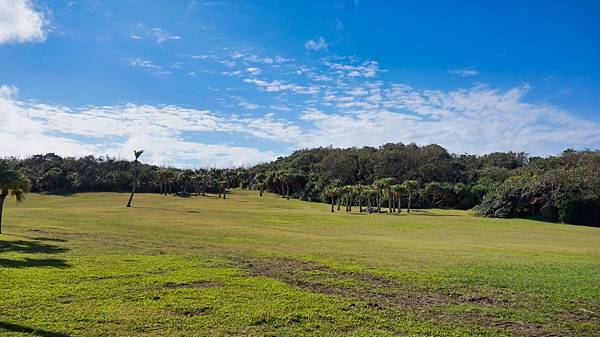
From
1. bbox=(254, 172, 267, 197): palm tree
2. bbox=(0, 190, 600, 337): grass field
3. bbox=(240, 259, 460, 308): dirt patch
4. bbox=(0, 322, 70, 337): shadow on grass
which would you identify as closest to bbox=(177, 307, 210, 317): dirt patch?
bbox=(0, 190, 600, 337): grass field

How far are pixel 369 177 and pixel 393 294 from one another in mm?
88957

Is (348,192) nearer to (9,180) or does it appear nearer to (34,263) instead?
(9,180)

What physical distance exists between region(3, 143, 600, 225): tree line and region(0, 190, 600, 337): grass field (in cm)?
4020

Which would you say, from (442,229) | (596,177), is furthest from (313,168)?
(442,229)

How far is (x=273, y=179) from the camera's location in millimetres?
105562

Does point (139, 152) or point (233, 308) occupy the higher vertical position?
point (139, 152)

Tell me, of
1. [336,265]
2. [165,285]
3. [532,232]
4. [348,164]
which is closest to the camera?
[165,285]

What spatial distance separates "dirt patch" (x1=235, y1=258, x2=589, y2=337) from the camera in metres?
11.1

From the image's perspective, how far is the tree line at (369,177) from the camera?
66.9m

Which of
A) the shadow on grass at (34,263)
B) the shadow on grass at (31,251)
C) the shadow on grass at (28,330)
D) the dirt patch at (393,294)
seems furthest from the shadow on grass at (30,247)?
the shadow on grass at (28,330)

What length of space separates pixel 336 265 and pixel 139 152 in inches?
2338

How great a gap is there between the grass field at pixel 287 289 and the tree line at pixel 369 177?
132ft

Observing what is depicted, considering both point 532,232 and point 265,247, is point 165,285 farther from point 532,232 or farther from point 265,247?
point 532,232

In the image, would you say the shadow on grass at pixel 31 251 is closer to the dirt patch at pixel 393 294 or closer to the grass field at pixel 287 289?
the grass field at pixel 287 289
